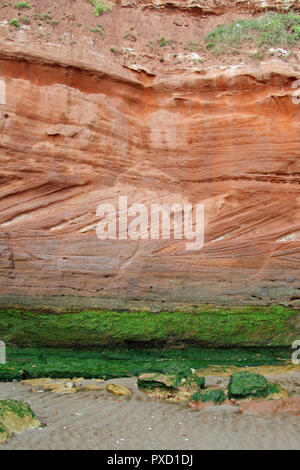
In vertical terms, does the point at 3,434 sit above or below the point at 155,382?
above

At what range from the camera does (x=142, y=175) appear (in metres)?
11.8

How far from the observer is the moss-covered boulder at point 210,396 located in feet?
25.5

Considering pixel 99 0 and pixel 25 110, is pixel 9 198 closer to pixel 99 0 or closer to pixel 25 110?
pixel 25 110

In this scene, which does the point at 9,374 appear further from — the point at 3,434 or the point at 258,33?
the point at 258,33

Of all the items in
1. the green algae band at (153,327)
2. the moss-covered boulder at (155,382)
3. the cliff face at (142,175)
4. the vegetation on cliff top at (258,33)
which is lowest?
the moss-covered boulder at (155,382)

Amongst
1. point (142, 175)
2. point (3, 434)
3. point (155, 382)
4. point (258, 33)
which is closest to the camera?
point (3, 434)

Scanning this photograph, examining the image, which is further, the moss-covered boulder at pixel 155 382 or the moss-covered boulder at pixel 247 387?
the moss-covered boulder at pixel 155 382

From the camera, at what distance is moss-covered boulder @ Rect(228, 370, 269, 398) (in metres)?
7.88

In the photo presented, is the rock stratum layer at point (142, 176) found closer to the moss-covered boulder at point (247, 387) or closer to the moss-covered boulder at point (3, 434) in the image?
the moss-covered boulder at point (247, 387)

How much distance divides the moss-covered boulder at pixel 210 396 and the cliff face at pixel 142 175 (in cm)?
324

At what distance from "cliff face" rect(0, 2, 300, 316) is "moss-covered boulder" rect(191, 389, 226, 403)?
10.6ft

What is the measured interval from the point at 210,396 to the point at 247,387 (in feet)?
2.28

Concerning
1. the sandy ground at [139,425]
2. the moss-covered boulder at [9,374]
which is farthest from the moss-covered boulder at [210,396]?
the moss-covered boulder at [9,374]

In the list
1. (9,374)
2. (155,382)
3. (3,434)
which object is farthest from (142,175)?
(3,434)
